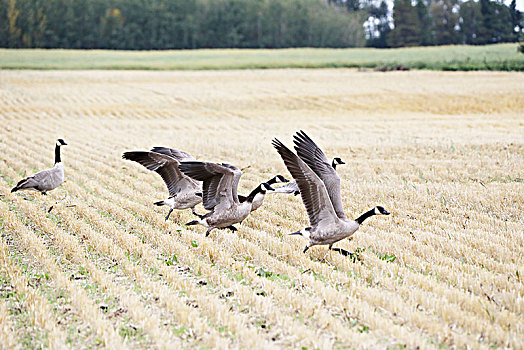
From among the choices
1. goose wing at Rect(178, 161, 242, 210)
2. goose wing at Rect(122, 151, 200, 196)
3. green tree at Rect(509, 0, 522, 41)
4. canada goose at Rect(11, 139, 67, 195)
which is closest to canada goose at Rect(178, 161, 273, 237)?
goose wing at Rect(178, 161, 242, 210)

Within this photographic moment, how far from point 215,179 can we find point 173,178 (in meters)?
1.52

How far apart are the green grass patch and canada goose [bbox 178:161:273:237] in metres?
43.8

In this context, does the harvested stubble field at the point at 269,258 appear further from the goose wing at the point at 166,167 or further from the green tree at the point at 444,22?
the green tree at the point at 444,22

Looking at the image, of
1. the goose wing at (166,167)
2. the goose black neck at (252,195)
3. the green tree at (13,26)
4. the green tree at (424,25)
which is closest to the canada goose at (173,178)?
the goose wing at (166,167)

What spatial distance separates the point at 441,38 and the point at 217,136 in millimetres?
74996

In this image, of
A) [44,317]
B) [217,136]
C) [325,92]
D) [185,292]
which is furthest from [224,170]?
[325,92]

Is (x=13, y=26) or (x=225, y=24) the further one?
(x=225, y=24)

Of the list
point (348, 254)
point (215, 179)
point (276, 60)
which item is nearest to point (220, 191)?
point (215, 179)

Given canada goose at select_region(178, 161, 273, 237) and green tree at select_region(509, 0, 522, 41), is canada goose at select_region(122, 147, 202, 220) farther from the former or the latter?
green tree at select_region(509, 0, 522, 41)

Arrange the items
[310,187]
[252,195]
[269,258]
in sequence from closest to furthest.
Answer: [310,187] < [269,258] < [252,195]

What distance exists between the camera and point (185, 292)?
6020 millimetres

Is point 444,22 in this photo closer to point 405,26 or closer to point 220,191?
point 405,26

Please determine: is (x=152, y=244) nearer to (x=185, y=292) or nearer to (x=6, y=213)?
(x=185, y=292)

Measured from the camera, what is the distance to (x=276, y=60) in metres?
58.3
